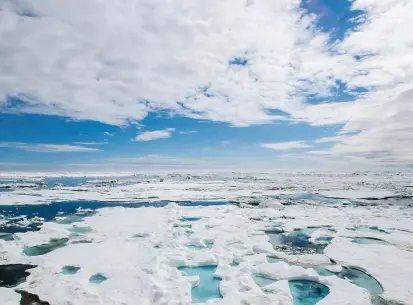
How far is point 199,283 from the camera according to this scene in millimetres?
7523

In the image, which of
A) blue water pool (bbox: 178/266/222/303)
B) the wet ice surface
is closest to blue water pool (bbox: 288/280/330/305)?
the wet ice surface

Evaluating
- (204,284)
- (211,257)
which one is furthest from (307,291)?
(211,257)

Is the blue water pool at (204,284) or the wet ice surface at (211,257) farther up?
the wet ice surface at (211,257)

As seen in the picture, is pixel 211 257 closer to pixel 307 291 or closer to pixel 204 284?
pixel 204 284

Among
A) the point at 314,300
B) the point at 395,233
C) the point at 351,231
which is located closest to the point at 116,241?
the point at 314,300

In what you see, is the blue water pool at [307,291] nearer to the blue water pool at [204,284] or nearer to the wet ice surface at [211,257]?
the wet ice surface at [211,257]

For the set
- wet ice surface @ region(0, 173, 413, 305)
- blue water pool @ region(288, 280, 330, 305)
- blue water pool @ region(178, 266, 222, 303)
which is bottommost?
blue water pool @ region(288, 280, 330, 305)

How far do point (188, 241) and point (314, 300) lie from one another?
5358 mm

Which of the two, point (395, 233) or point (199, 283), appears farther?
point (395, 233)

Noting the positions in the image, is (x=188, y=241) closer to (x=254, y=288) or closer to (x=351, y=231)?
(x=254, y=288)

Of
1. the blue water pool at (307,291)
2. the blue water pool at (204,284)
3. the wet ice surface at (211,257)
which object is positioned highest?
the wet ice surface at (211,257)

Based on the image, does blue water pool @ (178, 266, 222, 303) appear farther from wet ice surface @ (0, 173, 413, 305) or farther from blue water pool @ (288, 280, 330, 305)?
blue water pool @ (288, 280, 330, 305)

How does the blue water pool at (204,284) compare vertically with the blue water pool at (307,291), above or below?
above

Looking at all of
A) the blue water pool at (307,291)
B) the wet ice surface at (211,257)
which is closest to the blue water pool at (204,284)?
the wet ice surface at (211,257)
